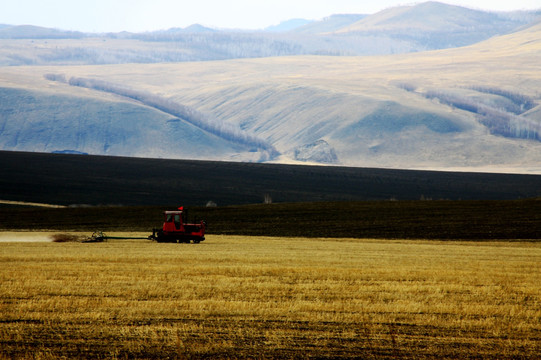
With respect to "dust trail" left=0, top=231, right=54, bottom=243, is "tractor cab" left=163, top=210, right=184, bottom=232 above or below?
above

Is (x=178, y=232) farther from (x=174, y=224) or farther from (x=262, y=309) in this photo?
(x=262, y=309)

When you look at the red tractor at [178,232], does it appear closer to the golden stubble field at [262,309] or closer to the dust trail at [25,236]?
the dust trail at [25,236]

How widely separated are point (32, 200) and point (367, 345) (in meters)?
67.3

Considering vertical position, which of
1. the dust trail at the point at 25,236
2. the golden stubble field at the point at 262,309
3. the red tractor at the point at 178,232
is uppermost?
the golden stubble field at the point at 262,309

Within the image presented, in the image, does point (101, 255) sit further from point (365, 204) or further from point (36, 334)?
point (365, 204)

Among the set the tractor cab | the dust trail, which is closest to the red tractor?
the tractor cab

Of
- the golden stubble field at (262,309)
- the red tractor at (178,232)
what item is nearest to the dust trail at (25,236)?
the red tractor at (178,232)

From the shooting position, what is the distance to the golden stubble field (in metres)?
12.3

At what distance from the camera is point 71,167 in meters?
114

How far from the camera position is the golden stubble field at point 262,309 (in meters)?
12.3

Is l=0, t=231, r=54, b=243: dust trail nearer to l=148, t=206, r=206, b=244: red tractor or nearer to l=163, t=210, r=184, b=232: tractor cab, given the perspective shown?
l=148, t=206, r=206, b=244: red tractor

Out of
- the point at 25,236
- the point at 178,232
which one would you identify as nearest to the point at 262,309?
the point at 178,232

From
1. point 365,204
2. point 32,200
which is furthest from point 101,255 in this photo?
point 32,200

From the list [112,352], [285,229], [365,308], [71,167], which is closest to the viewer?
[112,352]
